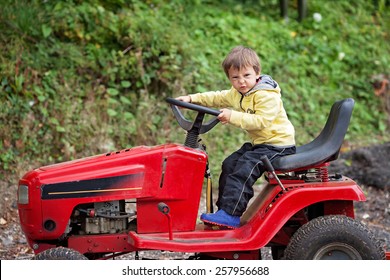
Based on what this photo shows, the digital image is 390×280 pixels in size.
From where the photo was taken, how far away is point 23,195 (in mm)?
4547

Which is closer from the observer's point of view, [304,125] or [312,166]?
[312,166]

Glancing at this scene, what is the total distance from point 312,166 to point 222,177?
1.94 feet

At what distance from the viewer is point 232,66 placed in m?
4.72

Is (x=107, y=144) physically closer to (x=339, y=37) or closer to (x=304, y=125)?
(x=304, y=125)

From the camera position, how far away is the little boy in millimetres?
4586

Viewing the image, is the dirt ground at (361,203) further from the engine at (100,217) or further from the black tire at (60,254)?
the black tire at (60,254)

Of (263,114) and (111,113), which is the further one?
(111,113)

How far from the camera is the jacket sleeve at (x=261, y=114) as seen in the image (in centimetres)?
455

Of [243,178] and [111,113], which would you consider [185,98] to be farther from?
[111,113]

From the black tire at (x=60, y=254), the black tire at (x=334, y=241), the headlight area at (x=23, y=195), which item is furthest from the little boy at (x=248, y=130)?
the headlight area at (x=23, y=195)

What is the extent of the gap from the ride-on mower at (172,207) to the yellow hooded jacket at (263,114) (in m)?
0.15

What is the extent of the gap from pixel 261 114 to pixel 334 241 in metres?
0.90

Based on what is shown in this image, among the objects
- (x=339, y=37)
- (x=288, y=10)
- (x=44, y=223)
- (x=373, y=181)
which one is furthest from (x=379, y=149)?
(x=44, y=223)

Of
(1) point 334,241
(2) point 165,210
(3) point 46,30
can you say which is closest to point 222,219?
(2) point 165,210
